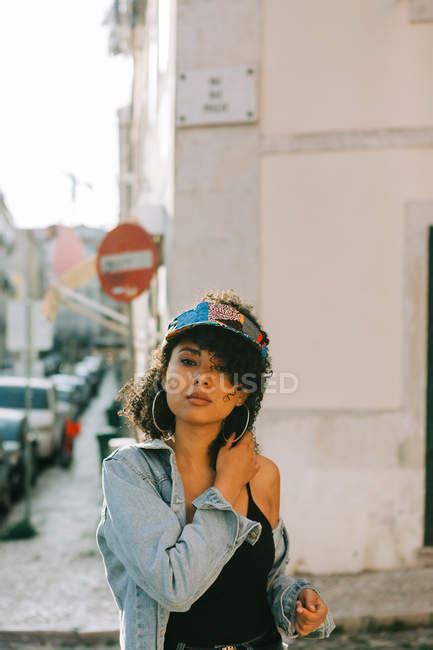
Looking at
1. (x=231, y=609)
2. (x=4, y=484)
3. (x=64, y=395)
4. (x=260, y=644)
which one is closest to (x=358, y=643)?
(x=260, y=644)

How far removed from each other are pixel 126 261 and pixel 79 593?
3.27m

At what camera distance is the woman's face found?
85.2 inches

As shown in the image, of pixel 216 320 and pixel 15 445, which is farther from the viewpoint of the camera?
pixel 15 445

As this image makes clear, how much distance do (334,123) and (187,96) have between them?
4.19 feet

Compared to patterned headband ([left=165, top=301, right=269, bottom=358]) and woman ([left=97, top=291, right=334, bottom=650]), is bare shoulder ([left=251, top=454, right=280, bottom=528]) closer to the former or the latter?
woman ([left=97, top=291, right=334, bottom=650])

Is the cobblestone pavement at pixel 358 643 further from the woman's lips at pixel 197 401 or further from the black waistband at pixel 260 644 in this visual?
the woman's lips at pixel 197 401

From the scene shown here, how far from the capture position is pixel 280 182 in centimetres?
669

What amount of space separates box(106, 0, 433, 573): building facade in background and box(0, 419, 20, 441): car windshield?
6.13 m

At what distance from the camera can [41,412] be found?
582 inches

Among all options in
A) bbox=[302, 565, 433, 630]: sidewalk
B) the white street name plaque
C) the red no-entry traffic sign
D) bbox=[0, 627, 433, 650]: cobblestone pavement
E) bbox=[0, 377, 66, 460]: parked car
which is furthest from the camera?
bbox=[0, 377, 66, 460]: parked car

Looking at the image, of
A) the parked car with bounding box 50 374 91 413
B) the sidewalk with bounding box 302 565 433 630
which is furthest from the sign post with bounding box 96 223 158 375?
the parked car with bounding box 50 374 91 413

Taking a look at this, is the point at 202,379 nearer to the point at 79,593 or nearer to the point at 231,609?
the point at 231,609

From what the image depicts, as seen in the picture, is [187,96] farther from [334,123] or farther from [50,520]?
[50,520]

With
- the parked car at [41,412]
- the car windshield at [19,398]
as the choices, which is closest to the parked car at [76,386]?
the parked car at [41,412]
